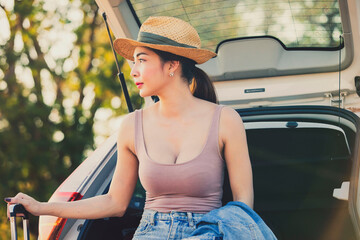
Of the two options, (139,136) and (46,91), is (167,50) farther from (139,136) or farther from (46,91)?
(46,91)

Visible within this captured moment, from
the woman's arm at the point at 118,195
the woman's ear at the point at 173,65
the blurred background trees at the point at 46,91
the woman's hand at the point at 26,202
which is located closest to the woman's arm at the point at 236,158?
the woman's ear at the point at 173,65

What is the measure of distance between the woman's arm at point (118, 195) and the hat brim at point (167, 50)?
0.30m

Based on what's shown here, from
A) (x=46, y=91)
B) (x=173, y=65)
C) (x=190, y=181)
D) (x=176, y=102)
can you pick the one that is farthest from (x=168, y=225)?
(x=46, y=91)

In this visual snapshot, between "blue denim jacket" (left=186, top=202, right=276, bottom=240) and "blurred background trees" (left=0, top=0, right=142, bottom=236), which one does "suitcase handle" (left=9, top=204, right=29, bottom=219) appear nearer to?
"blue denim jacket" (left=186, top=202, right=276, bottom=240)

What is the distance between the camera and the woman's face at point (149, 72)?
2271 mm

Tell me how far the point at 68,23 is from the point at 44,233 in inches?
400

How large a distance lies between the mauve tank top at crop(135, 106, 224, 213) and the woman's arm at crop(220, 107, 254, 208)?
0.11ft

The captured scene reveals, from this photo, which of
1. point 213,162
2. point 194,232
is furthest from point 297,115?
point 194,232

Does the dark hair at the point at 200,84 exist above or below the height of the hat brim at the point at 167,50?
below

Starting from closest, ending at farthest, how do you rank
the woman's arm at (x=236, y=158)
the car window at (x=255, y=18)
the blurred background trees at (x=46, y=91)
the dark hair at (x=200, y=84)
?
the woman's arm at (x=236, y=158) → the dark hair at (x=200, y=84) → the car window at (x=255, y=18) → the blurred background trees at (x=46, y=91)

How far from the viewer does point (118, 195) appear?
8.03 feet

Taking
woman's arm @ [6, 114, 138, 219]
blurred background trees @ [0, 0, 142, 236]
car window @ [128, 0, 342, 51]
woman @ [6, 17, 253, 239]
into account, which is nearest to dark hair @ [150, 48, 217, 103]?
woman @ [6, 17, 253, 239]

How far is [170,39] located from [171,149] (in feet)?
1.49

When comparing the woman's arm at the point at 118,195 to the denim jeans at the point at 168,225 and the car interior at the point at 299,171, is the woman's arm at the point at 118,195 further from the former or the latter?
the car interior at the point at 299,171
